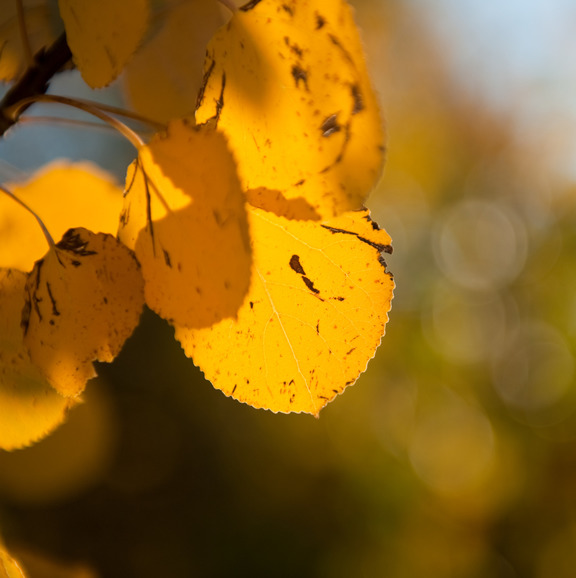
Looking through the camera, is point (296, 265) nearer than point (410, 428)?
Yes

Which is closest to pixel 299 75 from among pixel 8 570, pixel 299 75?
pixel 299 75

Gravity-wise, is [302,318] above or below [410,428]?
above

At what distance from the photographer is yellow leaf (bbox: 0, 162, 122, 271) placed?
26 cm

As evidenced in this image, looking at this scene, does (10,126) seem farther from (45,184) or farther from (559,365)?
(559,365)

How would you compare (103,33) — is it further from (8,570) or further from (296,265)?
(8,570)

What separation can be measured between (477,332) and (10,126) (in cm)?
101

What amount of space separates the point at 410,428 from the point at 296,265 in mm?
903

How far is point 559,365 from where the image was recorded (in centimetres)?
106

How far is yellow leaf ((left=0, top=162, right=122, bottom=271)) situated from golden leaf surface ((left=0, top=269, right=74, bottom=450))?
0.15ft

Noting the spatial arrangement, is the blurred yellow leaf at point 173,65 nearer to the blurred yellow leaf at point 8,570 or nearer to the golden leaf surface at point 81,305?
the golden leaf surface at point 81,305

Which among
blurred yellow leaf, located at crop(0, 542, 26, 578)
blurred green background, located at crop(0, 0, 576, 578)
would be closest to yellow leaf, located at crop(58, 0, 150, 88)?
blurred yellow leaf, located at crop(0, 542, 26, 578)

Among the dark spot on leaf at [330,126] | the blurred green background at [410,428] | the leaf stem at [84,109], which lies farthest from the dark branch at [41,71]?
the blurred green background at [410,428]

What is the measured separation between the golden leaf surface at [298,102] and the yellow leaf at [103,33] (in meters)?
0.03

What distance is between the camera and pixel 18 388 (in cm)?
24
